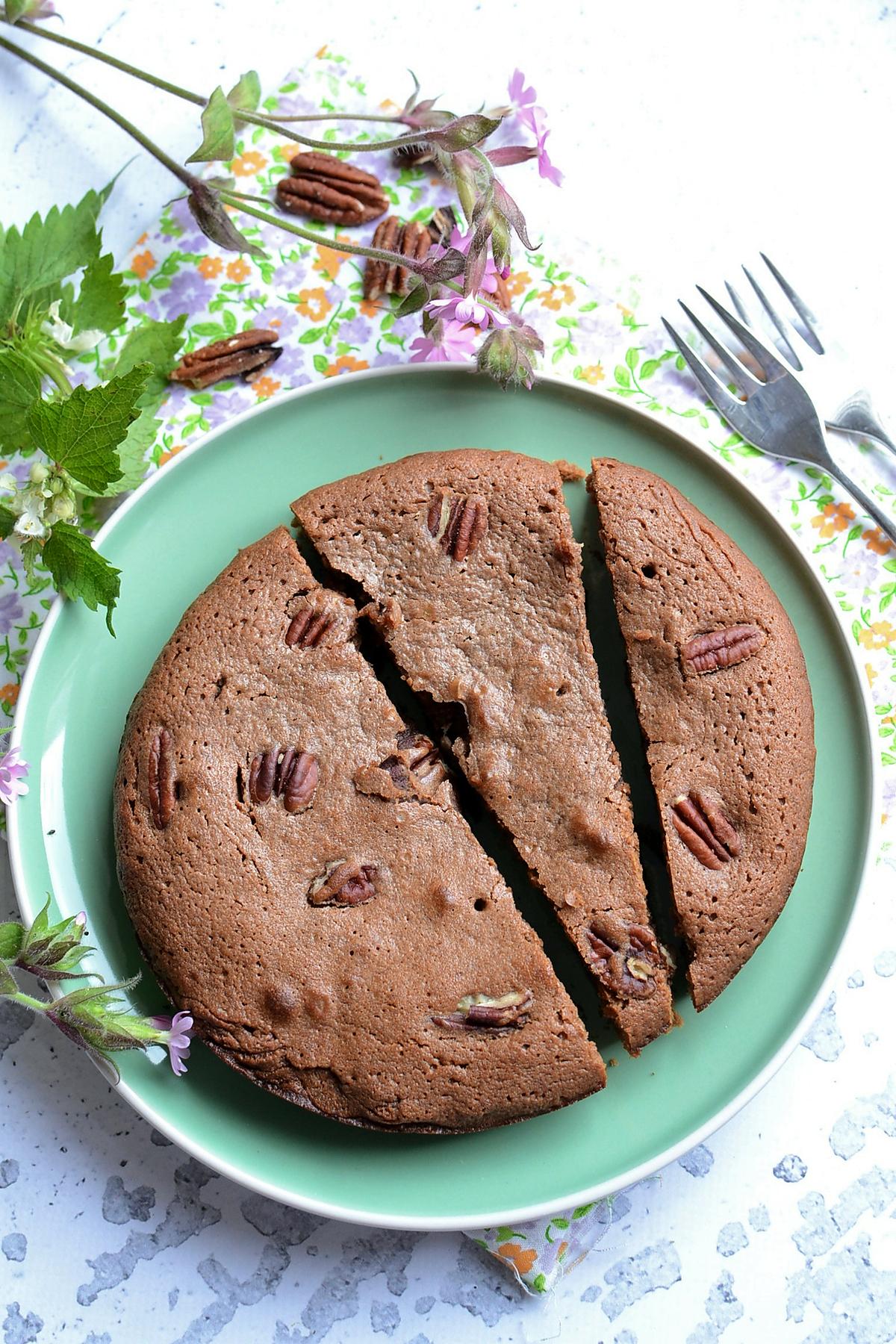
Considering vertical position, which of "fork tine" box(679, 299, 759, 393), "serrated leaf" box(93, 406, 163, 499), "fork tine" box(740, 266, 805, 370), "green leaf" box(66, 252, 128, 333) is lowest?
"serrated leaf" box(93, 406, 163, 499)

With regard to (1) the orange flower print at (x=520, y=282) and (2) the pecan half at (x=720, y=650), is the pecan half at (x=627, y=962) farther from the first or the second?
(1) the orange flower print at (x=520, y=282)

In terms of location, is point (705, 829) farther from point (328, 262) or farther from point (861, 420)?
point (328, 262)

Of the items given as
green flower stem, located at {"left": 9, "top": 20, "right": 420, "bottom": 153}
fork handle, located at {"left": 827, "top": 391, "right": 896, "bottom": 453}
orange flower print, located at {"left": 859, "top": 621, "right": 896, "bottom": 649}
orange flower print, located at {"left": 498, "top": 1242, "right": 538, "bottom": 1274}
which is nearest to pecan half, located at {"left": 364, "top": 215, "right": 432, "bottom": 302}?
green flower stem, located at {"left": 9, "top": 20, "right": 420, "bottom": 153}

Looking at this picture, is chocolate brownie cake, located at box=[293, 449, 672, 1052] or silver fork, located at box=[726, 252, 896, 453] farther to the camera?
silver fork, located at box=[726, 252, 896, 453]

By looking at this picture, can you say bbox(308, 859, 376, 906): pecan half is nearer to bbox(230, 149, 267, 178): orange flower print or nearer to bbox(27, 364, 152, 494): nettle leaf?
bbox(27, 364, 152, 494): nettle leaf

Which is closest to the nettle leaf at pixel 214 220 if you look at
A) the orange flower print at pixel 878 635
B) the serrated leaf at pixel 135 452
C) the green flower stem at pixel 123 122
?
the green flower stem at pixel 123 122

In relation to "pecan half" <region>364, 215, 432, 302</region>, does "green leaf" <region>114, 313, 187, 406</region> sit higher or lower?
lower

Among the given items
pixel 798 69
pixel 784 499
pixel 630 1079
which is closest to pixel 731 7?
pixel 798 69
